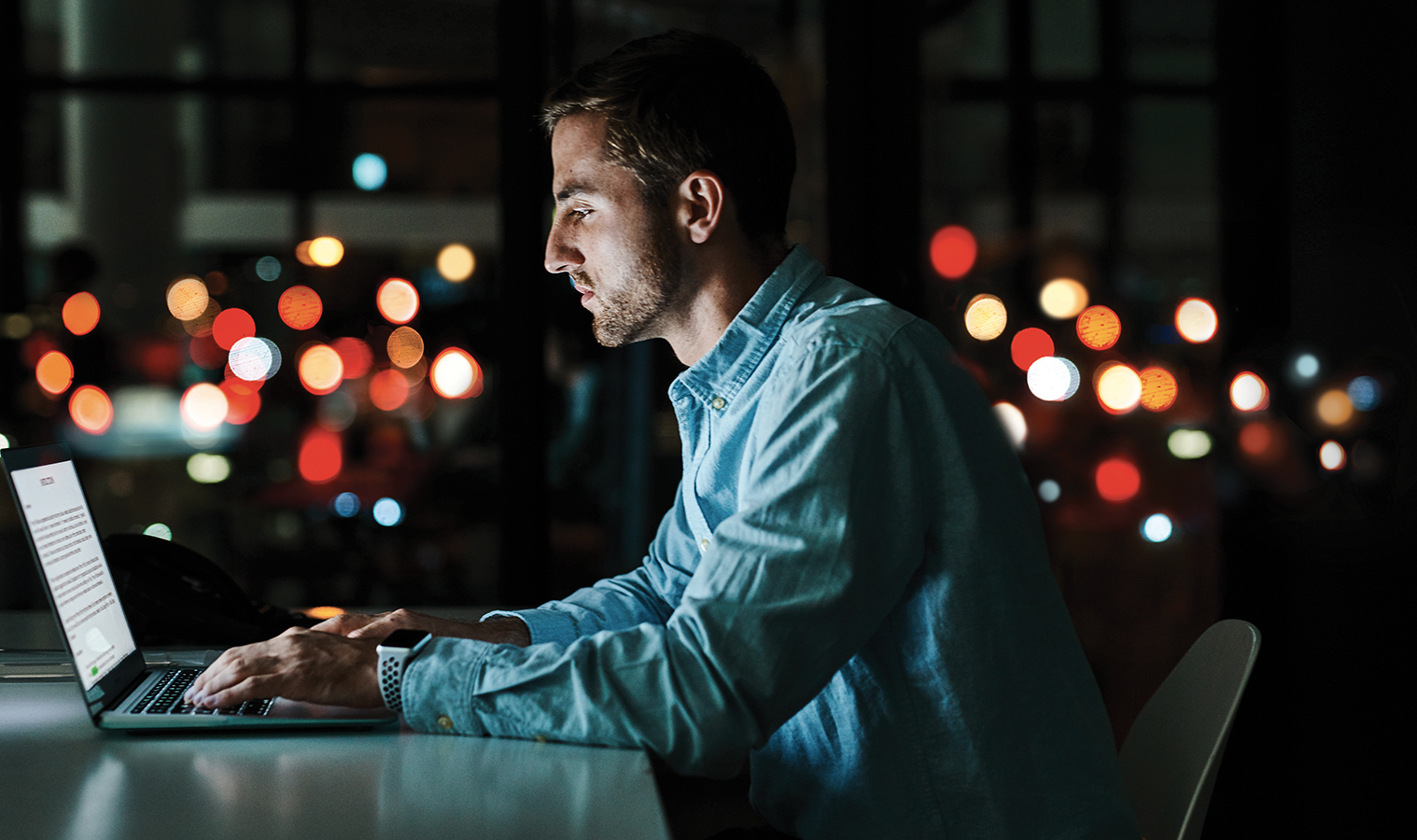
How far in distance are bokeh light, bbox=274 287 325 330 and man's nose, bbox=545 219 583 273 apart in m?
2.87

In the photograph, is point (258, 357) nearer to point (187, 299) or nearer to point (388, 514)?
point (187, 299)

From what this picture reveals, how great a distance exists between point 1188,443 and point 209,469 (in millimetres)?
3472

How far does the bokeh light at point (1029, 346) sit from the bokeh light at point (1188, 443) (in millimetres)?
589

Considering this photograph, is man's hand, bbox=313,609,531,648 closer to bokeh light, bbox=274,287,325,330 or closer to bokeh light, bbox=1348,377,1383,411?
bokeh light, bbox=1348,377,1383,411

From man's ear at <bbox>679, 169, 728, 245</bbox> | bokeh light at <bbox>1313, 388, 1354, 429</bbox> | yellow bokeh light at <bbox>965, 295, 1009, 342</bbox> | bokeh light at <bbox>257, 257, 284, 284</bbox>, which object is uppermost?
bokeh light at <bbox>257, 257, 284, 284</bbox>

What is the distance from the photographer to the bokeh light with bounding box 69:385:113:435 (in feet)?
13.4

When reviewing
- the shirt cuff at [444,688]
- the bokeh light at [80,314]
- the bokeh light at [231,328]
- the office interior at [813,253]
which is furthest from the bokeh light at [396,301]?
the shirt cuff at [444,688]

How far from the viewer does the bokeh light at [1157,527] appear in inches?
97.0

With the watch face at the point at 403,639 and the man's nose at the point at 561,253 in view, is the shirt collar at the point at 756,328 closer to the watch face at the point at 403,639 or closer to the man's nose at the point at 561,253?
the man's nose at the point at 561,253

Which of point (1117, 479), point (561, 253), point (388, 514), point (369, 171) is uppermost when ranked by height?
point (369, 171)

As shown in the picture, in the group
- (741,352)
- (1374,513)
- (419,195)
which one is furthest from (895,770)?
(419,195)

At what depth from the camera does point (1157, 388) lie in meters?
2.36

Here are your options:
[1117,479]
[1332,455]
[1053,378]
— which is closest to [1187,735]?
[1332,455]

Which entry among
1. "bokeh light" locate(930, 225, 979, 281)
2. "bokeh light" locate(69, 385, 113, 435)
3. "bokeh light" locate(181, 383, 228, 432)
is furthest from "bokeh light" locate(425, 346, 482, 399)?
"bokeh light" locate(930, 225, 979, 281)
